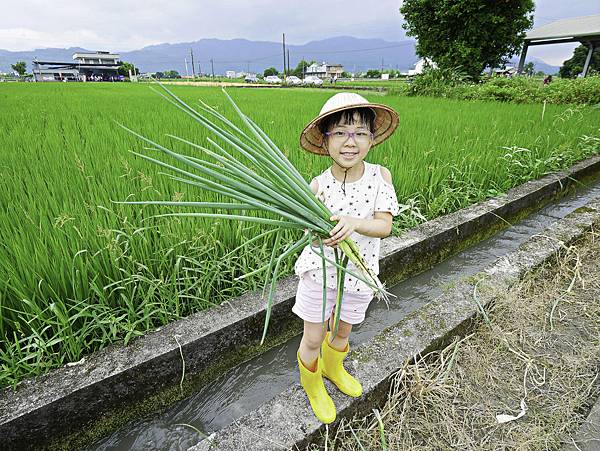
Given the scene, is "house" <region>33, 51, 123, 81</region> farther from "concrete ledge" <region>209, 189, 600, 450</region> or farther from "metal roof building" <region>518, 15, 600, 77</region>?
"concrete ledge" <region>209, 189, 600, 450</region>

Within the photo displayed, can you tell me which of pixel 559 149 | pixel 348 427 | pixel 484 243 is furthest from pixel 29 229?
pixel 559 149

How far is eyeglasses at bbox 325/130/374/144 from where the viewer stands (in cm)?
104

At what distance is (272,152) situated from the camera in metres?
0.98

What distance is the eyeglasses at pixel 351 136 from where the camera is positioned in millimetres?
1040

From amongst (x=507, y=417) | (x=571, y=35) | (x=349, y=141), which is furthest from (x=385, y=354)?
(x=571, y=35)

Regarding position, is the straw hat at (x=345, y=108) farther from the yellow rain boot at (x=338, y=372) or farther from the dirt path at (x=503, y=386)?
the dirt path at (x=503, y=386)

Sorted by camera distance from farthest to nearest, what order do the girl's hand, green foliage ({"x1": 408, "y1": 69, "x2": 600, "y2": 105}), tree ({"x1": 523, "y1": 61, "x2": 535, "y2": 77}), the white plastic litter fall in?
tree ({"x1": 523, "y1": 61, "x2": 535, "y2": 77}), green foliage ({"x1": 408, "y1": 69, "x2": 600, "y2": 105}), the white plastic litter, the girl's hand

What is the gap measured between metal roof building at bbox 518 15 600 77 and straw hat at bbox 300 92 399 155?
20564mm

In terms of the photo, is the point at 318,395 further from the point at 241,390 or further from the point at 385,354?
the point at 241,390

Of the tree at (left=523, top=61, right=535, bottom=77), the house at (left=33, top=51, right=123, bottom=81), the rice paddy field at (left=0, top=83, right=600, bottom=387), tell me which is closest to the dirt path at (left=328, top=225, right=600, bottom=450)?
the rice paddy field at (left=0, top=83, right=600, bottom=387)

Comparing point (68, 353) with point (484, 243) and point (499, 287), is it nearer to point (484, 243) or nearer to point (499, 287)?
point (499, 287)

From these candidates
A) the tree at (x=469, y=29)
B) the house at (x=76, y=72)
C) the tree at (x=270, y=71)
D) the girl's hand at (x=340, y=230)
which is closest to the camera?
the girl's hand at (x=340, y=230)

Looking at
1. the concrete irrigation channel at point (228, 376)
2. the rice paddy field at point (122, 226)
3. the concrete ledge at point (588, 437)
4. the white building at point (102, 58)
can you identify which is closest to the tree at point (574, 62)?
the rice paddy field at point (122, 226)

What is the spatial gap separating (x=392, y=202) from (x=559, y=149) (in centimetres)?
390
